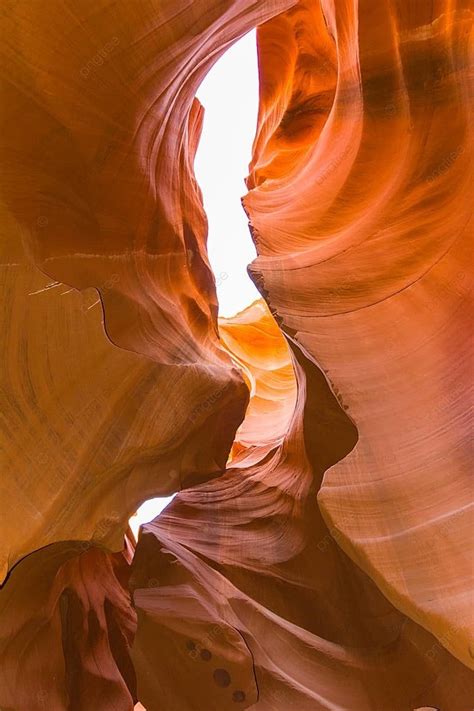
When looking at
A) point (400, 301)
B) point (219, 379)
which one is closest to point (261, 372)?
point (219, 379)

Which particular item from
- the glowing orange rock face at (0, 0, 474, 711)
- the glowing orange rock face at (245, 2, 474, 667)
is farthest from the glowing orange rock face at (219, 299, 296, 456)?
the glowing orange rock face at (245, 2, 474, 667)

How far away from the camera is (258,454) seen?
1.86 metres

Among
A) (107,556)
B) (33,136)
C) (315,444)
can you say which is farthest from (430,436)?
(107,556)

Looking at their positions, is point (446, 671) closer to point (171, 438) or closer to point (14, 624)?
point (171, 438)

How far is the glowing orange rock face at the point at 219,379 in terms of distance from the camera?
1.02 meters

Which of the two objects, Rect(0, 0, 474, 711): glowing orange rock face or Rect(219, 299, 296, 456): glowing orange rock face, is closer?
Rect(0, 0, 474, 711): glowing orange rock face

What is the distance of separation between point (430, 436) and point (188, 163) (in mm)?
807

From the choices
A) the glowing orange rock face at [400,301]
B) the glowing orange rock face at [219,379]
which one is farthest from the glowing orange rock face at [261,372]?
the glowing orange rock face at [400,301]

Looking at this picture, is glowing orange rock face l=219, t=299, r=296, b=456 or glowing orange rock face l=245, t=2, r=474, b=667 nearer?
glowing orange rock face l=245, t=2, r=474, b=667

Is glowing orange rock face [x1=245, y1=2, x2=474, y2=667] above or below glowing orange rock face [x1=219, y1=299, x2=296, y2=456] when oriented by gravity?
above

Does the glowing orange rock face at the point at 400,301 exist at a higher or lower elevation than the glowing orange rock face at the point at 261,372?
higher

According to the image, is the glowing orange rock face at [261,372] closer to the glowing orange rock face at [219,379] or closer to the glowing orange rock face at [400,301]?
the glowing orange rock face at [219,379]

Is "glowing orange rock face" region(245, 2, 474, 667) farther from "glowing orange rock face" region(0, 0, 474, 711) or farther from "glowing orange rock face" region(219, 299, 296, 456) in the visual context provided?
"glowing orange rock face" region(219, 299, 296, 456)

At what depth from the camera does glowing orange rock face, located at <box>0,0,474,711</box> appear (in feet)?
3.34
